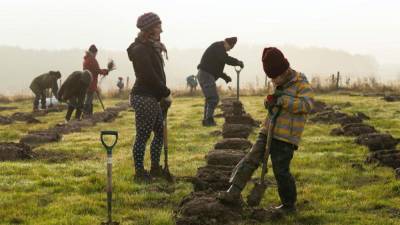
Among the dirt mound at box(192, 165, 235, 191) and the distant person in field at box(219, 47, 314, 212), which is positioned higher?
the distant person in field at box(219, 47, 314, 212)

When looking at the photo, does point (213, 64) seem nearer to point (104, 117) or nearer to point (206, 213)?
point (104, 117)

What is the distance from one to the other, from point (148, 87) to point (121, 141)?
18.6ft

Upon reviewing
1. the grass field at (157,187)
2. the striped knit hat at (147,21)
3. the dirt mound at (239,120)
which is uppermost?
the striped knit hat at (147,21)

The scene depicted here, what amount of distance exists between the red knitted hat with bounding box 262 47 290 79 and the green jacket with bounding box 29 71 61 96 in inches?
632

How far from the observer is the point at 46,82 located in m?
21.7

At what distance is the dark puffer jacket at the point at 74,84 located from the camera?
16.0 meters

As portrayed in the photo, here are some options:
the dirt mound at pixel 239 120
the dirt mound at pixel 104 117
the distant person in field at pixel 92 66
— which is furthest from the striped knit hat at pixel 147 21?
the dirt mound at pixel 104 117

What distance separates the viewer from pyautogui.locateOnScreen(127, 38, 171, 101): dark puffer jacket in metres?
7.65

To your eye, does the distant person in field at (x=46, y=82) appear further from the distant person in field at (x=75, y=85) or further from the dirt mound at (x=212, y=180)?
the dirt mound at (x=212, y=180)

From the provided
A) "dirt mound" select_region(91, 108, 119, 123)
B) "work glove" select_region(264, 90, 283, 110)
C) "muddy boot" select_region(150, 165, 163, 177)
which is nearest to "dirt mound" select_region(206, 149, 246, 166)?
"muddy boot" select_region(150, 165, 163, 177)

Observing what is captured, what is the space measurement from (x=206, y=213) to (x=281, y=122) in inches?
48.5

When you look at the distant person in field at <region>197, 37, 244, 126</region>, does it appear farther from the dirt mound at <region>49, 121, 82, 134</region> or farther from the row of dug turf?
the dirt mound at <region>49, 121, 82, 134</region>

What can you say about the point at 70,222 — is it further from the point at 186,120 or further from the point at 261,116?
the point at 261,116

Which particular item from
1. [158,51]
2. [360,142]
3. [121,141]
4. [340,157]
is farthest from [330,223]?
[121,141]
